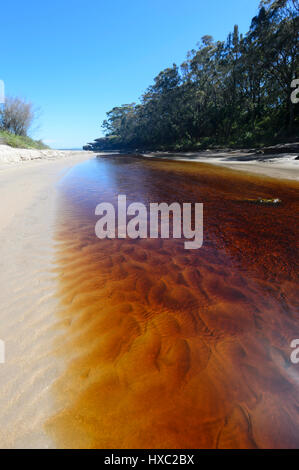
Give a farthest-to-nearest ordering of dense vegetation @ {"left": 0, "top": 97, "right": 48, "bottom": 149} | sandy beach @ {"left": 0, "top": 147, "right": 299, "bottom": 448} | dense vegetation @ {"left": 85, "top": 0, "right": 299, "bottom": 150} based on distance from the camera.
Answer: dense vegetation @ {"left": 0, "top": 97, "right": 48, "bottom": 149}
dense vegetation @ {"left": 85, "top": 0, "right": 299, "bottom": 150}
sandy beach @ {"left": 0, "top": 147, "right": 299, "bottom": 448}

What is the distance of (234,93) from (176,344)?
4192 cm

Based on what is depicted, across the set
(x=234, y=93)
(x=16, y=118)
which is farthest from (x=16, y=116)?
(x=234, y=93)

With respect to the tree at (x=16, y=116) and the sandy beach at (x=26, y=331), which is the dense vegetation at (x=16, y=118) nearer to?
the tree at (x=16, y=116)

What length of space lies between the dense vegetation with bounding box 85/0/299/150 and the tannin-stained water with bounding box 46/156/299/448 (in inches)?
988

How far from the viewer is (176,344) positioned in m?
2.08

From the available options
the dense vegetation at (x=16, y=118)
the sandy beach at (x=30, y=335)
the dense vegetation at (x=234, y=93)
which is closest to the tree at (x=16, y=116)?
the dense vegetation at (x=16, y=118)

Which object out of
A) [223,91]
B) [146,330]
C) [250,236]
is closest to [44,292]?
[146,330]

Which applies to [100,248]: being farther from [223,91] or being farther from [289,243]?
[223,91]

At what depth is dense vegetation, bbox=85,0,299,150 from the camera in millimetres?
22061

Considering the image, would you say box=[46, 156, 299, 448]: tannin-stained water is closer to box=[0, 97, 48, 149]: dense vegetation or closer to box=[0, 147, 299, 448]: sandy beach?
box=[0, 147, 299, 448]: sandy beach

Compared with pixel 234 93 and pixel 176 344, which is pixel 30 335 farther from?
pixel 234 93

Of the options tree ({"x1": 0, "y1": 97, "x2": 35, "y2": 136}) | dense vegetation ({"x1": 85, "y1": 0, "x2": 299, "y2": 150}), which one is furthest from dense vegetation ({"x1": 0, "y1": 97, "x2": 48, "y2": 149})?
dense vegetation ({"x1": 85, "y1": 0, "x2": 299, "y2": 150})

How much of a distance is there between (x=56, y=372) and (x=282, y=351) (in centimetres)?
214

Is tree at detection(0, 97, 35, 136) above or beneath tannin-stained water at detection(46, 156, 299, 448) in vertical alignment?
above
